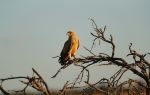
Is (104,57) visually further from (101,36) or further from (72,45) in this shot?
(72,45)

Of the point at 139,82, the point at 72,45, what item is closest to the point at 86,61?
the point at 139,82

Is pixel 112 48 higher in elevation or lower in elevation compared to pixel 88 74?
higher

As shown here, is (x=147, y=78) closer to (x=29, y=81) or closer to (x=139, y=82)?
(x=139, y=82)

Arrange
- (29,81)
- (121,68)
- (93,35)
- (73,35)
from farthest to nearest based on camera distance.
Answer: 1. (73,35)
2. (93,35)
3. (121,68)
4. (29,81)

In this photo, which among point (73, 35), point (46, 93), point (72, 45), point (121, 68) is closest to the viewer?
point (46, 93)

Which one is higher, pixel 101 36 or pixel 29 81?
pixel 101 36

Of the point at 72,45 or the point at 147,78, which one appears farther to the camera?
the point at 72,45

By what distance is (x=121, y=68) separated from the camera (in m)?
5.55

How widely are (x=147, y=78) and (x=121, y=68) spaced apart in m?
0.46

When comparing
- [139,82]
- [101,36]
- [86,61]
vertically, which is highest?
[101,36]

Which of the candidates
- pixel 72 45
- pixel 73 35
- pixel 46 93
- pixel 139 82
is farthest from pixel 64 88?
pixel 73 35

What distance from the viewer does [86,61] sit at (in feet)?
19.2

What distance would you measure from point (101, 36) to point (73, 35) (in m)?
6.62

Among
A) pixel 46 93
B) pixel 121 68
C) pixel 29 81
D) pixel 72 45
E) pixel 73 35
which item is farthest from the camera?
pixel 73 35
